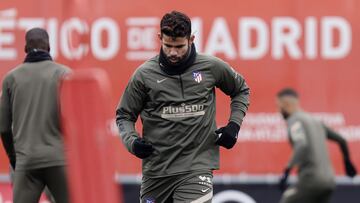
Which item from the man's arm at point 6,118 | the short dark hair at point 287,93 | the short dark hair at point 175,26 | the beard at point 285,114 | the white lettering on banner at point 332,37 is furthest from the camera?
the white lettering on banner at point 332,37

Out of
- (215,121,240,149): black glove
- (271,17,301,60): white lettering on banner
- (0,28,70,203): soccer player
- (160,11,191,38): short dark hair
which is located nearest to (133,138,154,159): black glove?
(215,121,240,149): black glove

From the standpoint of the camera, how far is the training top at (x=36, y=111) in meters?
8.10

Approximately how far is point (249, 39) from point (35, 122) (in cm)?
284

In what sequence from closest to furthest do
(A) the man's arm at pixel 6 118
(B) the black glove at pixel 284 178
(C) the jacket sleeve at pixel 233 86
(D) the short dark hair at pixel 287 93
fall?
(C) the jacket sleeve at pixel 233 86 < (A) the man's arm at pixel 6 118 < (B) the black glove at pixel 284 178 < (D) the short dark hair at pixel 287 93

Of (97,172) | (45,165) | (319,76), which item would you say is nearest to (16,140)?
(45,165)

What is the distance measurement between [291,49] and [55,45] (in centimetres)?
207

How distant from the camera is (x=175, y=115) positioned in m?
6.60

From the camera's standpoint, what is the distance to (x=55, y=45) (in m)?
10.3

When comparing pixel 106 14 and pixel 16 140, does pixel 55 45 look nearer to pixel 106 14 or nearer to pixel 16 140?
pixel 106 14

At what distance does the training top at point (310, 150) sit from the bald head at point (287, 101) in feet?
0.23

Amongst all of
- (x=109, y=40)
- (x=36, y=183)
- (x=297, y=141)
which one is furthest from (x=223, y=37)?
(x=36, y=183)

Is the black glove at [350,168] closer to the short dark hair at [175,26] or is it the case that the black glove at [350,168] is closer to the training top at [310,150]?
the training top at [310,150]

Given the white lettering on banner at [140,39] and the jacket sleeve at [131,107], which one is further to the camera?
the white lettering on banner at [140,39]

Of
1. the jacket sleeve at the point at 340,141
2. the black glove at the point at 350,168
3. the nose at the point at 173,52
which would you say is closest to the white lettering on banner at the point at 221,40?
the jacket sleeve at the point at 340,141
